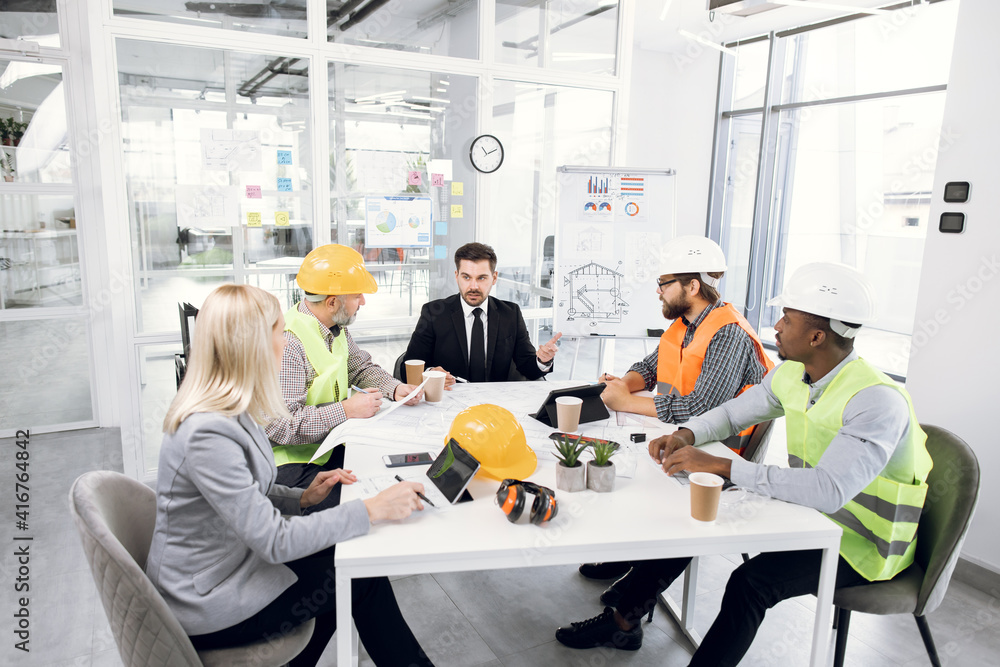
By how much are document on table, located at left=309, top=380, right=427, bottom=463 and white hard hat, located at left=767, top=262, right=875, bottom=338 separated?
1354 mm

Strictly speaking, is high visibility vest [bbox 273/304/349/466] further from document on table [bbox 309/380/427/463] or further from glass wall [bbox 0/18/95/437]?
glass wall [bbox 0/18/95/437]

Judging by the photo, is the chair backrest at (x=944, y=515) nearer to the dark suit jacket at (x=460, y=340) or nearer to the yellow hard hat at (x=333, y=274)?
the dark suit jacket at (x=460, y=340)

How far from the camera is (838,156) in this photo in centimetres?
696

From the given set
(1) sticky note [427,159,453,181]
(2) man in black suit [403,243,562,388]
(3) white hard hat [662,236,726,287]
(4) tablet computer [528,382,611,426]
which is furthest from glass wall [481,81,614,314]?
(4) tablet computer [528,382,611,426]

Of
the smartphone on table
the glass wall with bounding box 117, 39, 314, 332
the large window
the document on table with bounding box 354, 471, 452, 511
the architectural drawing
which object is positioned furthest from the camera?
the large window

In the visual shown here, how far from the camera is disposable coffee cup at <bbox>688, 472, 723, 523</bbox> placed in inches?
60.9

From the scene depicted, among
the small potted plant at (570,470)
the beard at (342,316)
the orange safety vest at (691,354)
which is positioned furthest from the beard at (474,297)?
the small potted plant at (570,470)

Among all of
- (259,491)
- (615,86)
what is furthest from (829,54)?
(259,491)

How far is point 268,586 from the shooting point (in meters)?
1.53

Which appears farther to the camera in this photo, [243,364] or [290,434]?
[290,434]

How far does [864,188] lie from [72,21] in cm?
708

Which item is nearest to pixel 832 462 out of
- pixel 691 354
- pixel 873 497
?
pixel 873 497

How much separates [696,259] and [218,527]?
6.46 ft

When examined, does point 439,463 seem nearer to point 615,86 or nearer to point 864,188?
point 615,86
